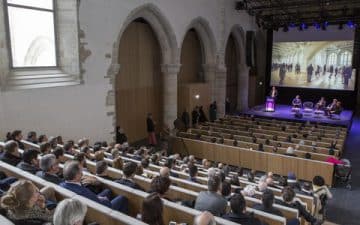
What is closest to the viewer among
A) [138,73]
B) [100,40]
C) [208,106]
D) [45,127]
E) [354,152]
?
[45,127]

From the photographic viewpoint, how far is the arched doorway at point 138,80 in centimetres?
1271

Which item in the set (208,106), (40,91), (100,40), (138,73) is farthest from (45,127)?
(208,106)

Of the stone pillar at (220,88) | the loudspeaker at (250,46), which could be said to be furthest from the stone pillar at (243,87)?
the stone pillar at (220,88)

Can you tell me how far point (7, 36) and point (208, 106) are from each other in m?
10.9

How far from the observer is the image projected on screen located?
20.2 m

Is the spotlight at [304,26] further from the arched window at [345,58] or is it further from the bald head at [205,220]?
the bald head at [205,220]

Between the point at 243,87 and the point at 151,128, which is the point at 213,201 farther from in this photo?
the point at 243,87

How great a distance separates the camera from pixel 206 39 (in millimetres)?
16594

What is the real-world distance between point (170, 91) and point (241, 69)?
28.0 ft

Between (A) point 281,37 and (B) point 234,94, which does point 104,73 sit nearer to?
(B) point 234,94

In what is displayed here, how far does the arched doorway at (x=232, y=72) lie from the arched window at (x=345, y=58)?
21.2ft

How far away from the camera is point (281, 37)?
2219 cm

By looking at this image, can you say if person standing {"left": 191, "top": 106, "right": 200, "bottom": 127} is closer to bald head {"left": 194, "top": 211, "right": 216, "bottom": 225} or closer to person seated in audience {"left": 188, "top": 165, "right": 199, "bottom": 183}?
person seated in audience {"left": 188, "top": 165, "right": 199, "bottom": 183}

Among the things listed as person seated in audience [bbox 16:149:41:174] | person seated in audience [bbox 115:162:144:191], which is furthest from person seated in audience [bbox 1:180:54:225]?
person seated in audience [bbox 16:149:41:174]
